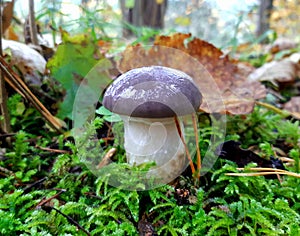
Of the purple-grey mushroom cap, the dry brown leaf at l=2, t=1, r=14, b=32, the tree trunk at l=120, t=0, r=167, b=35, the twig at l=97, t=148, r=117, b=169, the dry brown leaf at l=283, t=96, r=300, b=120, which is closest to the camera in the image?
the purple-grey mushroom cap

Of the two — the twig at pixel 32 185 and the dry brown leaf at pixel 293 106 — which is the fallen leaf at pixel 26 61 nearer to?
the twig at pixel 32 185

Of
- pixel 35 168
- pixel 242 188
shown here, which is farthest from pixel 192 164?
pixel 35 168

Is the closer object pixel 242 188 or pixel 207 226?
pixel 207 226

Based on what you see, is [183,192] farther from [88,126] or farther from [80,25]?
[80,25]

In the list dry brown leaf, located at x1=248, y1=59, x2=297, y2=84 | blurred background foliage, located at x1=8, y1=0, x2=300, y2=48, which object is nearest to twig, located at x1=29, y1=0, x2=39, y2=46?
blurred background foliage, located at x1=8, y1=0, x2=300, y2=48

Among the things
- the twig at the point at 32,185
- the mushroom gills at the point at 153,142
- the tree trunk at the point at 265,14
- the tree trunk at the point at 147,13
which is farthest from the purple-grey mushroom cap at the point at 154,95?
the tree trunk at the point at 265,14

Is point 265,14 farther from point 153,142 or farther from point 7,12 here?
point 153,142

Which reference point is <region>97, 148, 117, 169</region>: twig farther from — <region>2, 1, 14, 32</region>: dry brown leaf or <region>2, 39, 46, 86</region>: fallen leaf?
<region>2, 1, 14, 32</region>: dry brown leaf
